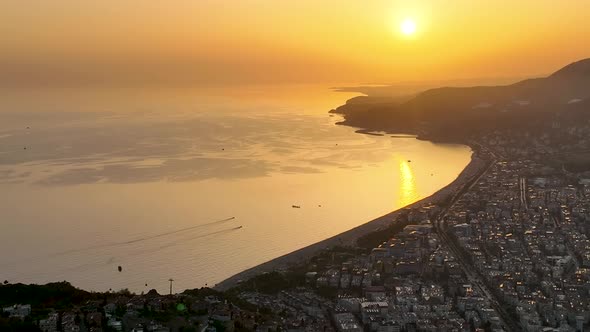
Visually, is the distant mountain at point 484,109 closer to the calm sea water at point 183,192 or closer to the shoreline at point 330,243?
the calm sea water at point 183,192

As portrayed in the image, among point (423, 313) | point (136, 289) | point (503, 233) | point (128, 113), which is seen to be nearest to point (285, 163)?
point (503, 233)

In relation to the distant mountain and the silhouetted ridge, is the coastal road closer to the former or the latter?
the distant mountain

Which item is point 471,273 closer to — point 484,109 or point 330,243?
point 330,243

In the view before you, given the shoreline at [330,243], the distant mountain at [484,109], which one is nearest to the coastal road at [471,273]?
the shoreline at [330,243]

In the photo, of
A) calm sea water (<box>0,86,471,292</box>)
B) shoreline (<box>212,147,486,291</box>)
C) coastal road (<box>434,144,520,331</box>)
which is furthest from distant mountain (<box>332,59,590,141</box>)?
coastal road (<box>434,144,520,331</box>)

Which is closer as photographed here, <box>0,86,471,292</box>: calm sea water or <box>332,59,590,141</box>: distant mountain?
<box>0,86,471,292</box>: calm sea water

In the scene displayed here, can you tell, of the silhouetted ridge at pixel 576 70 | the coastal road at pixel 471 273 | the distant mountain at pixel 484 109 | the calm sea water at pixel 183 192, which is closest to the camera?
the coastal road at pixel 471 273

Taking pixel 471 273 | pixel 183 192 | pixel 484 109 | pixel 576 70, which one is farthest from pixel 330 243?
pixel 576 70
